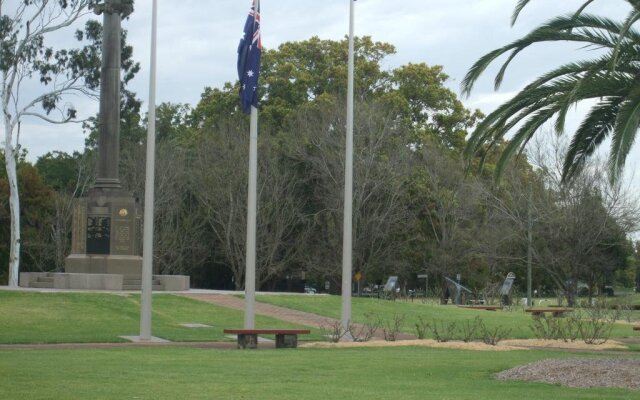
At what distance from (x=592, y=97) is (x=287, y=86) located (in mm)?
46655

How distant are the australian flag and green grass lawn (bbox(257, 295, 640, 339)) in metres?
12.3

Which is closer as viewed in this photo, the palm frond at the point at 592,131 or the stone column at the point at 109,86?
the palm frond at the point at 592,131

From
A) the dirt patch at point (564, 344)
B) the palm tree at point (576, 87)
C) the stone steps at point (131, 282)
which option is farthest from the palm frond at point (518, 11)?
the stone steps at point (131, 282)

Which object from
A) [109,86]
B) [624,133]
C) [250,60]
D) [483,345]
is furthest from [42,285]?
[624,133]

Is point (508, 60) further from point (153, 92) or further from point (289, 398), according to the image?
point (153, 92)

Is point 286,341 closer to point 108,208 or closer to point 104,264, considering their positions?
point 104,264

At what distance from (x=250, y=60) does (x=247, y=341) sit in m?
6.84

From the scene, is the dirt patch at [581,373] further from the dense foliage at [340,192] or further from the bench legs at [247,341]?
the dense foliage at [340,192]

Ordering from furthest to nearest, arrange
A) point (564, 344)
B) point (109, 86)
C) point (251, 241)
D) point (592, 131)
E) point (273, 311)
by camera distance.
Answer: point (109, 86) < point (273, 311) < point (564, 344) < point (251, 241) < point (592, 131)

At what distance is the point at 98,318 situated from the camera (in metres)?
31.2

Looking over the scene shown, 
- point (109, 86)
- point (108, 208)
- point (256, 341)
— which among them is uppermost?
point (109, 86)

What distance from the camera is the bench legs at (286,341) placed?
81.2ft

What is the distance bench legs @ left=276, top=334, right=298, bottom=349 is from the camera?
24.8 metres

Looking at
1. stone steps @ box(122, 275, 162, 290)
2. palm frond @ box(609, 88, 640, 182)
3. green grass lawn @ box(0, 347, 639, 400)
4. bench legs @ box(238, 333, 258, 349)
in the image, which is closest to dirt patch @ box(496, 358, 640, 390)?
green grass lawn @ box(0, 347, 639, 400)
